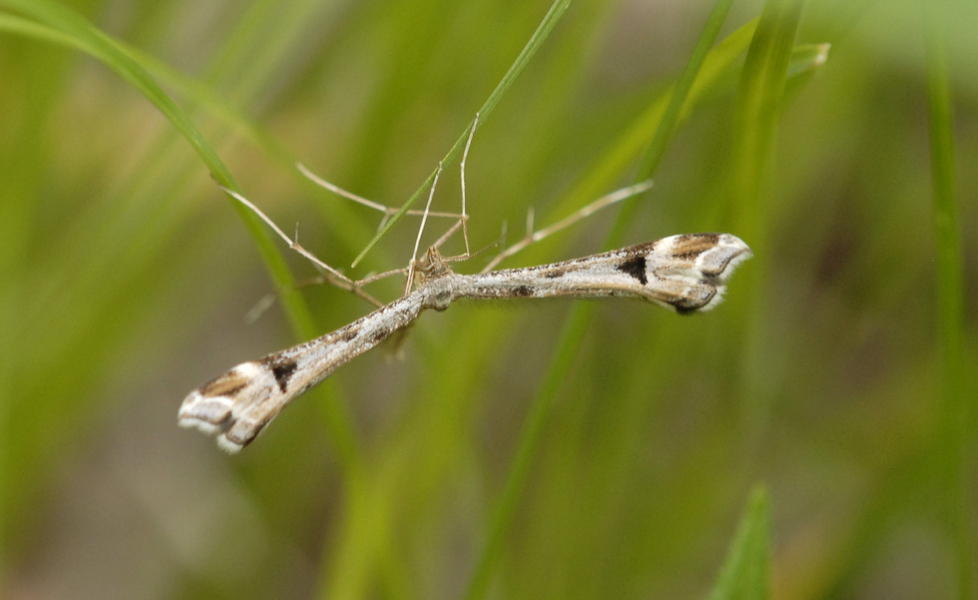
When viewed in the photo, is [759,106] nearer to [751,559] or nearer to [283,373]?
[751,559]

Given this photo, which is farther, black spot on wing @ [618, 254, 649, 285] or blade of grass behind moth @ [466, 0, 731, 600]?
black spot on wing @ [618, 254, 649, 285]

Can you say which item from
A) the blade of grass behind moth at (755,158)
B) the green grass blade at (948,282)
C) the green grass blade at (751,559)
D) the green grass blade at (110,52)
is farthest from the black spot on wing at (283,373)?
the green grass blade at (948,282)

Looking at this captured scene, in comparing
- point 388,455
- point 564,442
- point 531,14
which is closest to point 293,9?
point 531,14

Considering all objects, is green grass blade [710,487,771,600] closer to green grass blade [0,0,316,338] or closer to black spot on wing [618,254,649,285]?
black spot on wing [618,254,649,285]

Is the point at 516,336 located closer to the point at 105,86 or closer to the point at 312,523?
the point at 312,523

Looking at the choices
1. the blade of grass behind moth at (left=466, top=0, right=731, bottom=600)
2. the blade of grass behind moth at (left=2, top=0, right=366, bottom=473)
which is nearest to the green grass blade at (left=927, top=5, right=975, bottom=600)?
the blade of grass behind moth at (left=466, top=0, right=731, bottom=600)

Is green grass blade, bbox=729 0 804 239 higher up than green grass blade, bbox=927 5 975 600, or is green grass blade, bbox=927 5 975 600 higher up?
green grass blade, bbox=729 0 804 239

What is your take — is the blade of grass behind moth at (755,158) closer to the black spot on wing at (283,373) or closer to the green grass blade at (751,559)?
the green grass blade at (751,559)
